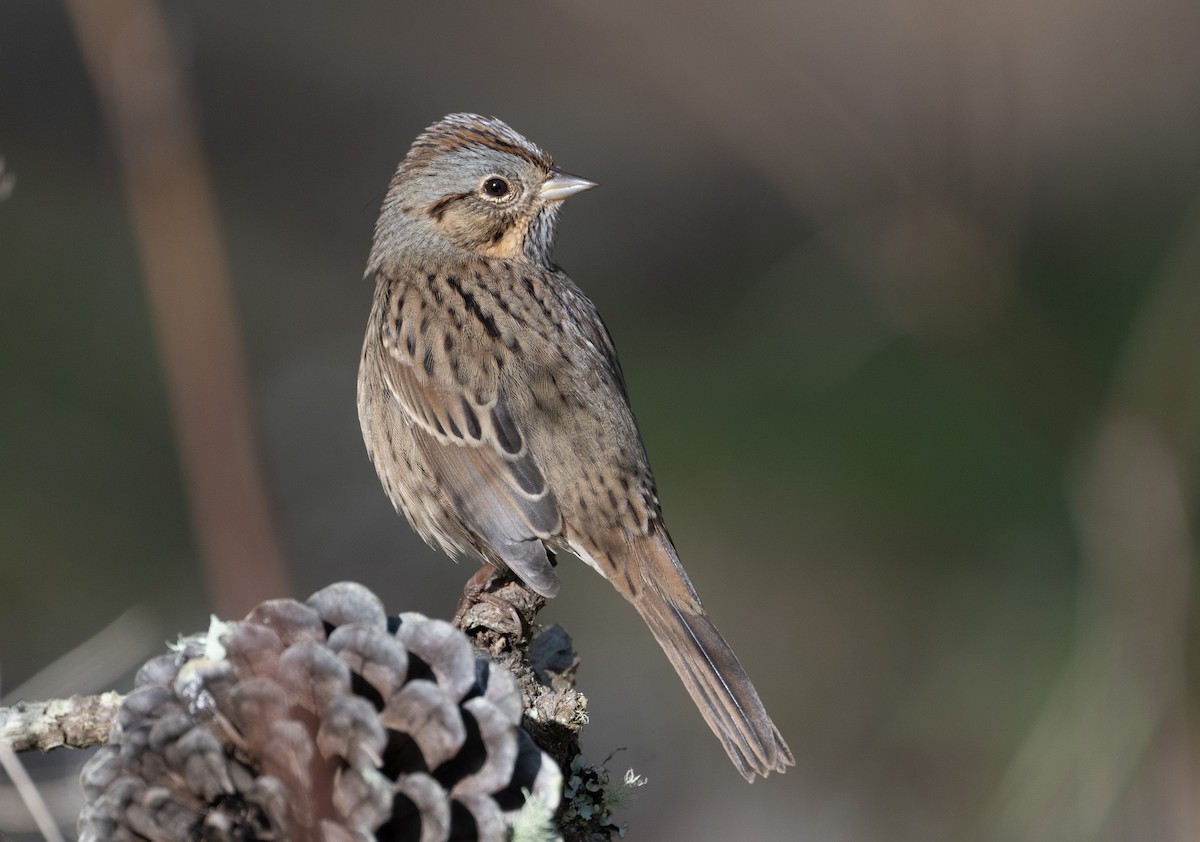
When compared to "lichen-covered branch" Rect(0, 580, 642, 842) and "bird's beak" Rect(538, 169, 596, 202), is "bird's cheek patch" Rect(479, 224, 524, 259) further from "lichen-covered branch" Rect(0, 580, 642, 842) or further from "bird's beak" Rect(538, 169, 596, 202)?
"lichen-covered branch" Rect(0, 580, 642, 842)

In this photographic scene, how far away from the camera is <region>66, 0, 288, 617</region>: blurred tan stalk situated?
1.41 meters

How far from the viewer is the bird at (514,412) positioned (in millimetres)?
3336

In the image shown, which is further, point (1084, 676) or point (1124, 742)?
point (1084, 676)

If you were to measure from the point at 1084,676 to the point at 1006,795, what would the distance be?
0.39 meters

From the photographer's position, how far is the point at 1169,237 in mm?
7785

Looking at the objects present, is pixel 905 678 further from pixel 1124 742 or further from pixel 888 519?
pixel 1124 742

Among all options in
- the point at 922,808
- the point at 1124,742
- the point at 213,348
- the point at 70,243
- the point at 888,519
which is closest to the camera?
the point at 213,348

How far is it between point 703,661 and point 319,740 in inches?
66.2

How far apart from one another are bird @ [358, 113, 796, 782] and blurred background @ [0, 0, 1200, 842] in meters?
0.47

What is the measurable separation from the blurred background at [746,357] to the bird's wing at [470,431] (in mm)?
486

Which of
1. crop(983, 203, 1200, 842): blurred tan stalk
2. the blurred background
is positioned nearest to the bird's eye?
the blurred background

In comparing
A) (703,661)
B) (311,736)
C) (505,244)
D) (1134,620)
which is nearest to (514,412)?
(505,244)

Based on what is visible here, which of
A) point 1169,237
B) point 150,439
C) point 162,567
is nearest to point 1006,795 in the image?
point 162,567

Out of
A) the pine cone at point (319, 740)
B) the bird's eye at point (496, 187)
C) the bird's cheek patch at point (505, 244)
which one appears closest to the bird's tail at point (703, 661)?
the bird's cheek patch at point (505, 244)
